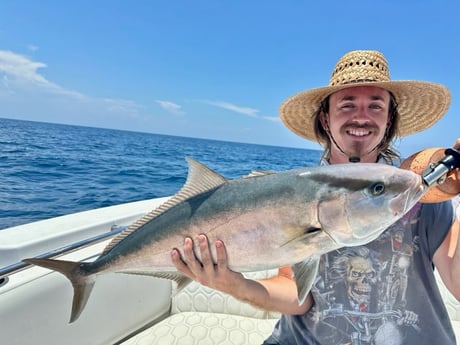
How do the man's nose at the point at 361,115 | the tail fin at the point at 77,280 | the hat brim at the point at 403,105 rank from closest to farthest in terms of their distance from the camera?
the tail fin at the point at 77,280 < the man's nose at the point at 361,115 < the hat brim at the point at 403,105

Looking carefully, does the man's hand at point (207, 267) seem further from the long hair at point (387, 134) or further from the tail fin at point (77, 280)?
the long hair at point (387, 134)

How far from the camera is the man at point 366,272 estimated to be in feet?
5.44

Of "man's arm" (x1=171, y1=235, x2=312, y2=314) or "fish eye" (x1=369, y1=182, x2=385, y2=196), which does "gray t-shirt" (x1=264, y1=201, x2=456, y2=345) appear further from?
"fish eye" (x1=369, y1=182, x2=385, y2=196)

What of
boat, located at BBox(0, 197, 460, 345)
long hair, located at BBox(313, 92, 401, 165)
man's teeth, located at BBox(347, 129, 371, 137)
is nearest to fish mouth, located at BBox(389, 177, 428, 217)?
man's teeth, located at BBox(347, 129, 371, 137)

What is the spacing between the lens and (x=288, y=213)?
1401mm

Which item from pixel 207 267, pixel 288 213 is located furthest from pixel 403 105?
pixel 207 267

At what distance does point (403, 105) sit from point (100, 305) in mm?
2695

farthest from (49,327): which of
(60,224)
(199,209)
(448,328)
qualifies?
(448,328)

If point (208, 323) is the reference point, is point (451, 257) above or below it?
above

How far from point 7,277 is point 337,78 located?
2453mm

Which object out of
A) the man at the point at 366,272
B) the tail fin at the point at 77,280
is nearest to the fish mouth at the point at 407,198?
the man at the point at 366,272

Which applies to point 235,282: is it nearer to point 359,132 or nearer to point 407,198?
point 407,198

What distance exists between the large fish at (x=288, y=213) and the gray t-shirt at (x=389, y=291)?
479mm

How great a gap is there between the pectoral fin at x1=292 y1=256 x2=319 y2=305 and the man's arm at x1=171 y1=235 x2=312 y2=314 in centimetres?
33
